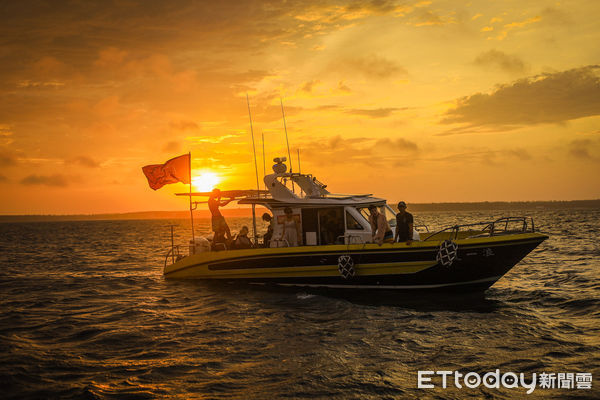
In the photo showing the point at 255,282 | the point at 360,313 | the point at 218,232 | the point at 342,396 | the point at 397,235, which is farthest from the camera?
the point at 218,232

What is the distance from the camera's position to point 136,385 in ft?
25.9

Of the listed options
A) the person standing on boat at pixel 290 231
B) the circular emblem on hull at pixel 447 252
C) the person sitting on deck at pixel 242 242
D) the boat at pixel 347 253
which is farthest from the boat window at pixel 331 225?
the circular emblem on hull at pixel 447 252

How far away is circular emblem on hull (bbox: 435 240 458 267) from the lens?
1305 cm

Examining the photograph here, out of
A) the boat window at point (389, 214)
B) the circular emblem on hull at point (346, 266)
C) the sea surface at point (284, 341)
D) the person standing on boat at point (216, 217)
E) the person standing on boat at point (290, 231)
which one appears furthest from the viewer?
the person standing on boat at point (216, 217)

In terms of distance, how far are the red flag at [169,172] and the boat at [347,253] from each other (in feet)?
3.05

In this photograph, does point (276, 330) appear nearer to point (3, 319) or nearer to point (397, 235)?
point (397, 235)

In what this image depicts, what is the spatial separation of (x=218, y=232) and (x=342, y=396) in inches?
437

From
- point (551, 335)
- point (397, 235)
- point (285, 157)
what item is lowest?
point (551, 335)

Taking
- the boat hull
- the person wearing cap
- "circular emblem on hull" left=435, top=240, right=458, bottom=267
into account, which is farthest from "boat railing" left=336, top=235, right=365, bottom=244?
"circular emblem on hull" left=435, top=240, right=458, bottom=267

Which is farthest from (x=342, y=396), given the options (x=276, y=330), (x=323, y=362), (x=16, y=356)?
(x=16, y=356)

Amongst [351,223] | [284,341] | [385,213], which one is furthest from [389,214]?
[284,341]

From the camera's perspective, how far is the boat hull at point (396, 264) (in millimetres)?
13391

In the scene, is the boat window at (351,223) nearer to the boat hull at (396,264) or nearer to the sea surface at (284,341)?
the boat hull at (396,264)

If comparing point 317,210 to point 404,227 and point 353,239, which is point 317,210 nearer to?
point 353,239
